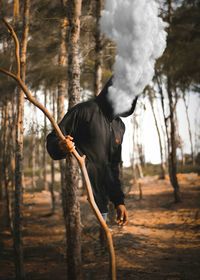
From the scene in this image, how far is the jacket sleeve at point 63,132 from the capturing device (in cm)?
192

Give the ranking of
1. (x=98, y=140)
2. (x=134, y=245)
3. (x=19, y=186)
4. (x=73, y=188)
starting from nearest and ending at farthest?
(x=98, y=140)
(x=73, y=188)
(x=19, y=186)
(x=134, y=245)

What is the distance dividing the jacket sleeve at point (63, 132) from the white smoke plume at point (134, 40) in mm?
347

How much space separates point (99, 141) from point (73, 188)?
3409mm

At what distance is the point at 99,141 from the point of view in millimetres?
2170

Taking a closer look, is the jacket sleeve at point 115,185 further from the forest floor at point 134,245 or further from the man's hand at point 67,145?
the forest floor at point 134,245

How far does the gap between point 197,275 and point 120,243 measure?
2.86 m

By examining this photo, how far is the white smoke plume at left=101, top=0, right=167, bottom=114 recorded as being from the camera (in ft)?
6.07

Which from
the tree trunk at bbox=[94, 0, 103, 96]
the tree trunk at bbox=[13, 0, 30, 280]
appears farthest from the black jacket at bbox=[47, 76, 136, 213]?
the tree trunk at bbox=[94, 0, 103, 96]

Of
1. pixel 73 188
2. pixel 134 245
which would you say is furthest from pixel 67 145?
pixel 134 245

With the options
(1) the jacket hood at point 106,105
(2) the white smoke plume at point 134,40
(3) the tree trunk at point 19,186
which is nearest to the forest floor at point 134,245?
(3) the tree trunk at point 19,186

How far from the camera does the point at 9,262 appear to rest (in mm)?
8836

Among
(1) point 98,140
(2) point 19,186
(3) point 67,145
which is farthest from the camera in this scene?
(2) point 19,186

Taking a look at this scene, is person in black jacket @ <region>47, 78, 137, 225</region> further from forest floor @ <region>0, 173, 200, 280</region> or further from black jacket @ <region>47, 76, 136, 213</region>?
forest floor @ <region>0, 173, 200, 280</region>

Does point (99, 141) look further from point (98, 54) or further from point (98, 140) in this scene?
point (98, 54)
